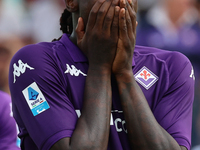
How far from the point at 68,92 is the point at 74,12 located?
1.66ft

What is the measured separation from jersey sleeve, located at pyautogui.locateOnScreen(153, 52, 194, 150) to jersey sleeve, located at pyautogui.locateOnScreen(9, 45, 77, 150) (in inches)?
18.2

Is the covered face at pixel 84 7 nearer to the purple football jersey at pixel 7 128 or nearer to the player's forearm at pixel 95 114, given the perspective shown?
the player's forearm at pixel 95 114

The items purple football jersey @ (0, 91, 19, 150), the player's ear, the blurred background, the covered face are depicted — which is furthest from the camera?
the blurred background

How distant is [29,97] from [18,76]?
0.39ft

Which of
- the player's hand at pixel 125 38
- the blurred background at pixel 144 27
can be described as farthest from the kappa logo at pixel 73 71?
the blurred background at pixel 144 27

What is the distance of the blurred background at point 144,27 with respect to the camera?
5168 millimetres

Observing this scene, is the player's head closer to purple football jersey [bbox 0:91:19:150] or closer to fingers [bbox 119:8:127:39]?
fingers [bbox 119:8:127:39]

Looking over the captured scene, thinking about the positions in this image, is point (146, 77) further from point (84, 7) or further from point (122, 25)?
point (84, 7)

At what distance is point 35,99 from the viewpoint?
1.79 metres

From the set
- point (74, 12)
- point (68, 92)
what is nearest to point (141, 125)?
point (68, 92)

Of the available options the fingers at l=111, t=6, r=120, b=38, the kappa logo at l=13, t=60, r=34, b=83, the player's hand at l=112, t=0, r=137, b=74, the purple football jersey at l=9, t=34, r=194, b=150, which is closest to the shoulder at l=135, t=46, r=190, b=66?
the purple football jersey at l=9, t=34, r=194, b=150

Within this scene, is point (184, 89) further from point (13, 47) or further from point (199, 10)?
point (199, 10)

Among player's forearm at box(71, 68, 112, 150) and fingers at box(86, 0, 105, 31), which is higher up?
fingers at box(86, 0, 105, 31)

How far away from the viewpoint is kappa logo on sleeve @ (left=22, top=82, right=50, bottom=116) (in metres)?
1.76
